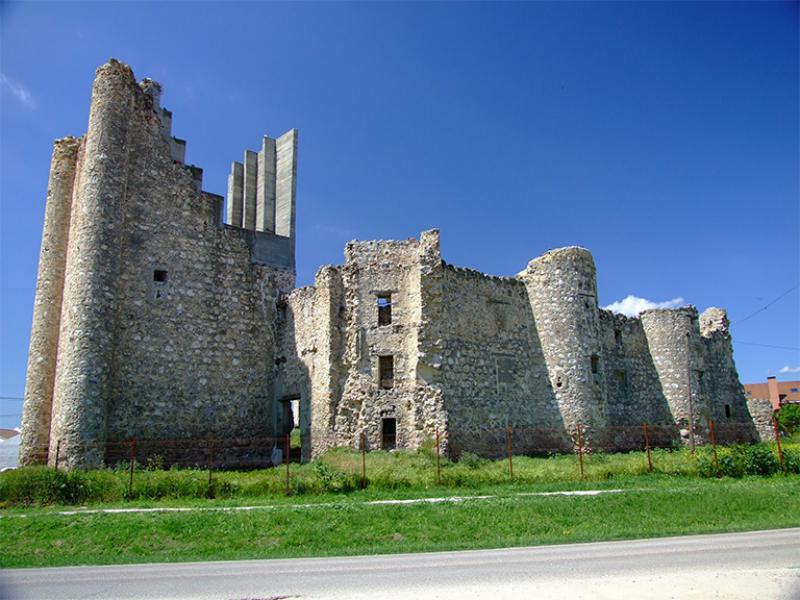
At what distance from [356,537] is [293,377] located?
15.1 meters

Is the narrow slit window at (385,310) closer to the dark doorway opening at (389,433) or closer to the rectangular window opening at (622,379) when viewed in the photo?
the dark doorway opening at (389,433)

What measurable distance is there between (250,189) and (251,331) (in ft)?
28.2

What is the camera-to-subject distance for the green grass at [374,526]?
12.8 m

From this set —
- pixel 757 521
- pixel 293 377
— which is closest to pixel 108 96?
pixel 293 377

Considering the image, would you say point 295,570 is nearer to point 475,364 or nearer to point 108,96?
point 475,364

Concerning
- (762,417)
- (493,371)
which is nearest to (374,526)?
(493,371)

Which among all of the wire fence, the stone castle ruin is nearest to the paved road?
the wire fence

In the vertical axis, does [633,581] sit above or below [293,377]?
below

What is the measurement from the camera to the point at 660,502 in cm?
1541

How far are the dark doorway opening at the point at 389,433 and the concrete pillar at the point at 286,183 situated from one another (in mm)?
11112

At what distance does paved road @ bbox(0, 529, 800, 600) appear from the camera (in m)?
8.27

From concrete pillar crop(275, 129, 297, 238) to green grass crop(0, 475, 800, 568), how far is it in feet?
59.1

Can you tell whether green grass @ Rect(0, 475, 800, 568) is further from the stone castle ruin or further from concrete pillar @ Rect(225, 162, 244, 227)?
concrete pillar @ Rect(225, 162, 244, 227)

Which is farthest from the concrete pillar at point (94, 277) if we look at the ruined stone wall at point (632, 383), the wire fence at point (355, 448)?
Result: the ruined stone wall at point (632, 383)
